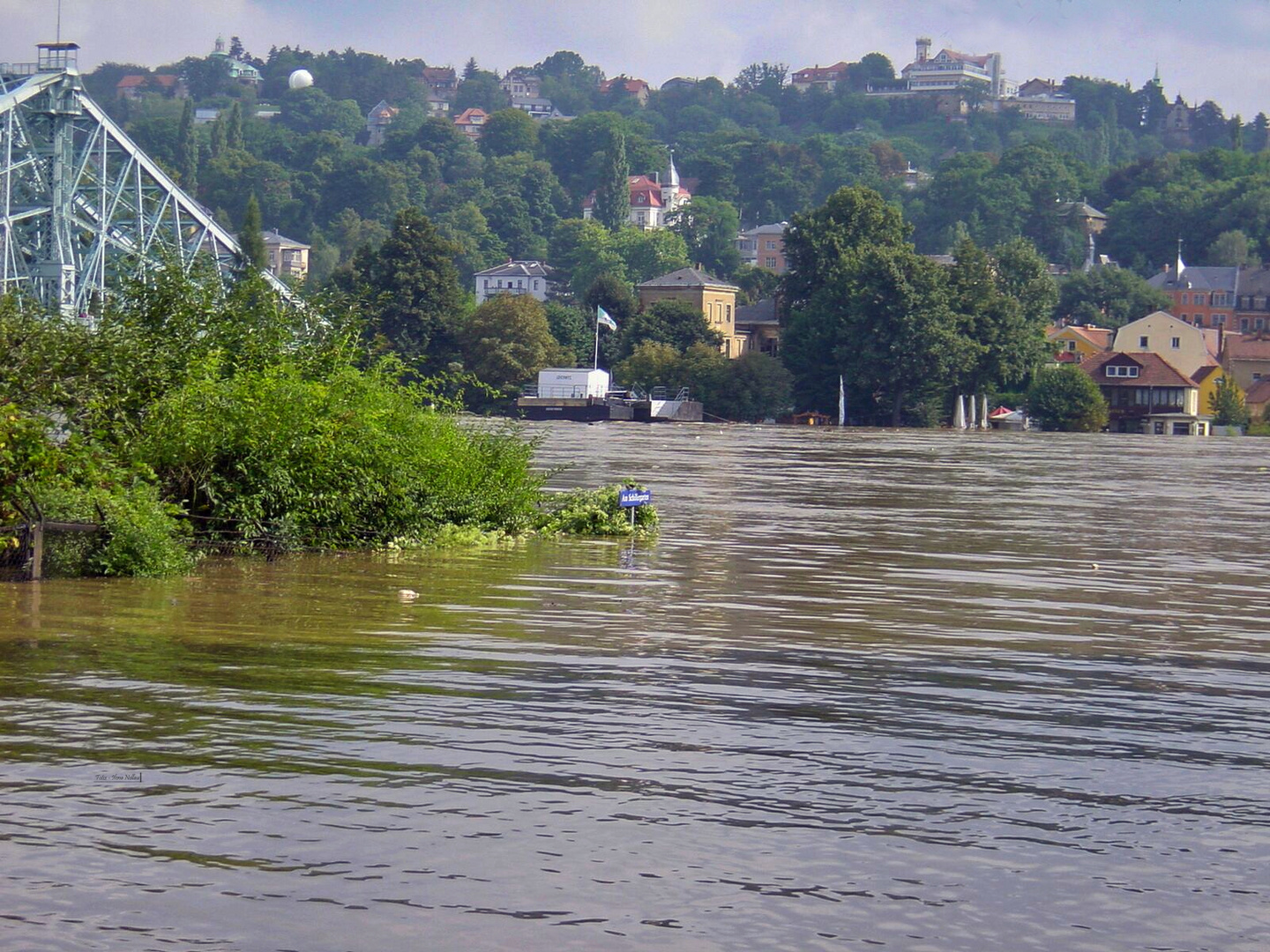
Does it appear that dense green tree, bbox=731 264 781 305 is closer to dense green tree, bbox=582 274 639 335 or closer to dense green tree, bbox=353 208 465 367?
dense green tree, bbox=582 274 639 335

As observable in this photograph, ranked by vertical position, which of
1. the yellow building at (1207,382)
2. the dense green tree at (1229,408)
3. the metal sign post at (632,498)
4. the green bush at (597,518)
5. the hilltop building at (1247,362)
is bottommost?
the green bush at (597,518)

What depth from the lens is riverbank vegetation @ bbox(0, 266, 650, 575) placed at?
18750 millimetres

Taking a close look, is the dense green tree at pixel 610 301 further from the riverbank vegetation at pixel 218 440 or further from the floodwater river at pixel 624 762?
the floodwater river at pixel 624 762

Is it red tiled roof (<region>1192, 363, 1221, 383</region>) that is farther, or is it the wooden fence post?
red tiled roof (<region>1192, 363, 1221, 383</region>)

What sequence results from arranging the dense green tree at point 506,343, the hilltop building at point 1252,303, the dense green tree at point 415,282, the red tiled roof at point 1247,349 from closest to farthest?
the dense green tree at point 415,282 → the dense green tree at point 506,343 → the red tiled roof at point 1247,349 → the hilltop building at point 1252,303

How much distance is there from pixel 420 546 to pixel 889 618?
7423 millimetres

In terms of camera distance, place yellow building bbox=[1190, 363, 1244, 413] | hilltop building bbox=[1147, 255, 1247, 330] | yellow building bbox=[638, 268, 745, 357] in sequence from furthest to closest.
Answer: hilltop building bbox=[1147, 255, 1247, 330], yellow building bbox=[638, 268, 745, 357], yellow building bbox=[1190, 363, 1244, 413]

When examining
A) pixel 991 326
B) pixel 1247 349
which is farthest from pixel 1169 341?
pixel 991 326

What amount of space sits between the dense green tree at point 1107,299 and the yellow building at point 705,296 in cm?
3851

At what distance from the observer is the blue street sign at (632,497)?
2598 centimetres

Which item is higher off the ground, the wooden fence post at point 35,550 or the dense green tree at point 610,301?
the dense green tree at point 610,301

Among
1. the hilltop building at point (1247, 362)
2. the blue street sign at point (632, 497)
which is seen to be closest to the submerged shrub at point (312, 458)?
the blue street sign at point (632, 497)

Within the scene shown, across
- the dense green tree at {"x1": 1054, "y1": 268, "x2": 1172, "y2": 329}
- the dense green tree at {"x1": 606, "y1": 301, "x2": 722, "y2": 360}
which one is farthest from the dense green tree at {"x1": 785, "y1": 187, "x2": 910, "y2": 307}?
the dense green tree at {"x1": 1054, "y1": 268, "x2": 1172, "y2": 329}

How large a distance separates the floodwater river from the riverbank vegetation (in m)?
0.92
